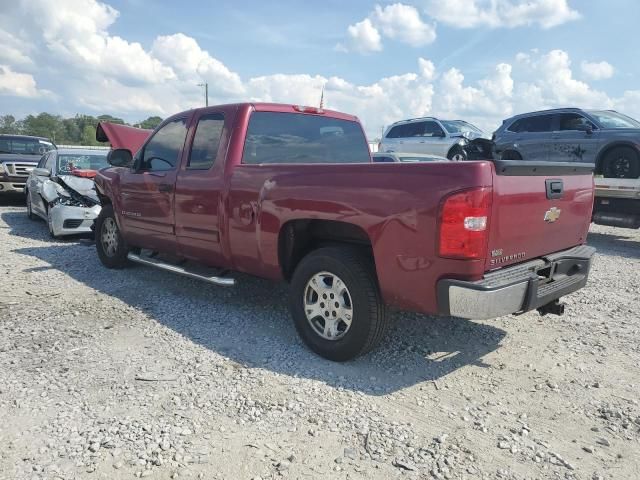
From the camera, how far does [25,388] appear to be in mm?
3229

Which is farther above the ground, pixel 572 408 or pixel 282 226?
pixel 282 226

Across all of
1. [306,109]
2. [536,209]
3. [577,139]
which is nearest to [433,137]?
[577,139]

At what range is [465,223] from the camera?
2869 millimetres

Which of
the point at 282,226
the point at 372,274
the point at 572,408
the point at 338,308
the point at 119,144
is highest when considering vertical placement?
the point at 119,144

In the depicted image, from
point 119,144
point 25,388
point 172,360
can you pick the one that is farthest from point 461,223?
point 119,144

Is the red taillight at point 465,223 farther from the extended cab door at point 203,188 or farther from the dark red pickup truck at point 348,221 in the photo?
the extended cab door at point 203,188

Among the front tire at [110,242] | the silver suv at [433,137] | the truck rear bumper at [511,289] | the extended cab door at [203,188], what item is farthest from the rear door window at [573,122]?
the front tire at [110,242]

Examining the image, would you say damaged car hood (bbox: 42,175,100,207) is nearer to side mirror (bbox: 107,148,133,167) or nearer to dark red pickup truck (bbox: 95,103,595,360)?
side mirror (bbox: 107,148,133,167)

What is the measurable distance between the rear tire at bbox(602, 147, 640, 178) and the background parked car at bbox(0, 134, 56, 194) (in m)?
13.5

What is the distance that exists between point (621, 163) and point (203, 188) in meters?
8.67

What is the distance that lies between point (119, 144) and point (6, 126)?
68460 mm

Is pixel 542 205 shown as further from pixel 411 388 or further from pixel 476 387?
pixel 411 388

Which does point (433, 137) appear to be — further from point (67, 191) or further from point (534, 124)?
point (67, 191)

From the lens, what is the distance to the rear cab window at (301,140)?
14.7 ft
